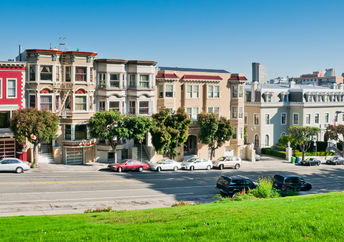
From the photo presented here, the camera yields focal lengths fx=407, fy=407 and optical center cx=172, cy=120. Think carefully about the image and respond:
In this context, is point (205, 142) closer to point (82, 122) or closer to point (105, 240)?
point (82, 122)

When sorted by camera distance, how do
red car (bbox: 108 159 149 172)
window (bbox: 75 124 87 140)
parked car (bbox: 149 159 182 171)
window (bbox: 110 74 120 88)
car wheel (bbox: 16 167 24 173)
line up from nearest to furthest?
car wheel (bbox: 16 167 24 173) → red car (bbox: 108 159 149 172) → parked car (bbox: 149 159 182 171) → window (bbox: 75 124 87 140) → window (bbox: 110 74 120 88)

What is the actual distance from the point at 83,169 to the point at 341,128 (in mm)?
40365

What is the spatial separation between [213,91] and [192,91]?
3426 mm

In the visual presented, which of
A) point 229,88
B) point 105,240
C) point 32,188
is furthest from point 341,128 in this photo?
point 105,240

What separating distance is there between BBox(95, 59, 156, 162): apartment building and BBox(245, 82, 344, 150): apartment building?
23965 millimetres

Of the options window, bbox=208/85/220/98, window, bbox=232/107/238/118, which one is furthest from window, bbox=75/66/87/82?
window, bbox=232/107/238/118

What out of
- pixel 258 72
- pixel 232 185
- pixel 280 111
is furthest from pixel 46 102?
pixel 258 72

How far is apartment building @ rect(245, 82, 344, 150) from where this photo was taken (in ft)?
222

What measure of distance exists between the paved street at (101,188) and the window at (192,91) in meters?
11.8

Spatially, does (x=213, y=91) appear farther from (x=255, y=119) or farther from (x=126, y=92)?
(x=255, y=119)

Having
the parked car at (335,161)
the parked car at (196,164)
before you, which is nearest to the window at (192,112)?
the parked car at (196,164)

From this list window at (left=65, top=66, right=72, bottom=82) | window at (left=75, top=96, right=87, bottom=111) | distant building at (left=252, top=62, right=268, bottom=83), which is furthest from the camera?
distant building at (left=252, top=62, right=268, bottom=83)

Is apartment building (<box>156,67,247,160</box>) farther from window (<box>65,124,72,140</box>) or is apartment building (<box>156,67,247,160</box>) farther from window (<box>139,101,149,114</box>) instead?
window (<box>65,124,72,140</box>)

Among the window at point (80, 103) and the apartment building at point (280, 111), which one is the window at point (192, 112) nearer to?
the window at point (80, 103)
